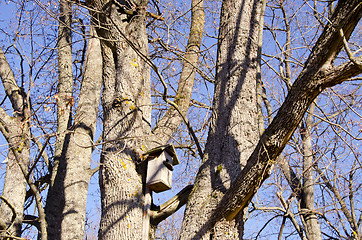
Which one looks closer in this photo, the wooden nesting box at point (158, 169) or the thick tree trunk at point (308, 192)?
the wooden nesting box at point (158, 169)

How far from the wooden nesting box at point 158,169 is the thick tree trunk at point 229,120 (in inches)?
12.4

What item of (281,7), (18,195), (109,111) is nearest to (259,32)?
(109,111)

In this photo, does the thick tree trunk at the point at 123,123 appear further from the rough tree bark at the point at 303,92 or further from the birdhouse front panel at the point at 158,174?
the rough tree bark at the point at 303,92

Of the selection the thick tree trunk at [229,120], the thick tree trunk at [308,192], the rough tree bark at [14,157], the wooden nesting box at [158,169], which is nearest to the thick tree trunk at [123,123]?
the wooden nesting box at [158,169]

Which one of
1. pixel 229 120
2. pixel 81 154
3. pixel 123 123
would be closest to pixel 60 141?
pixel 81 154

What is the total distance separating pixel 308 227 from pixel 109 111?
4.13m

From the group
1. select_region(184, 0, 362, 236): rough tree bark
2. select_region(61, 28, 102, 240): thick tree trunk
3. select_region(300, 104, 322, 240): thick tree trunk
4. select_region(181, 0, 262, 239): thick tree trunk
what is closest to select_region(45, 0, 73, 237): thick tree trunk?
select_region(61, 28, 102, 240): thick tree trunk

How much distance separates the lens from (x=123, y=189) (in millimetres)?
2719

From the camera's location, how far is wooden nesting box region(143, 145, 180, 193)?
2.81 meters

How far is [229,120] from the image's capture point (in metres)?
2.75

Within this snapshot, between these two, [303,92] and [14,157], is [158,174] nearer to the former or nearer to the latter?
[303,92]

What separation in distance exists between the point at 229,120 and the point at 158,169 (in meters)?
0.69

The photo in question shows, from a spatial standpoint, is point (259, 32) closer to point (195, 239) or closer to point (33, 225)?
point (195, 239)

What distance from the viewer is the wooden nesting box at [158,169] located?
2.81 m
